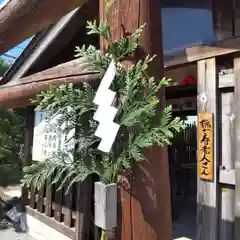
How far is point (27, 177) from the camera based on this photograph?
5.38 ft

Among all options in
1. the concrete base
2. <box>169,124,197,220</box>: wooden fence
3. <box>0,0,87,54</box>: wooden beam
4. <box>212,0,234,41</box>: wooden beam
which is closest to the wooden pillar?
<box>0,0,87,54</box>: wooden beam

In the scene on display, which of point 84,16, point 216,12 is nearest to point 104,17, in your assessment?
point 216,12

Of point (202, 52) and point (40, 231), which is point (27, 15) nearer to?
A: point (202, 52)

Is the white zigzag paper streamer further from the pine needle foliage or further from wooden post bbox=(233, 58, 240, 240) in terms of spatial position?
wooden post bbox=(233, 58, 240, 240)

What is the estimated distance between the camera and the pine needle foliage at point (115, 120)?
139 centimetres

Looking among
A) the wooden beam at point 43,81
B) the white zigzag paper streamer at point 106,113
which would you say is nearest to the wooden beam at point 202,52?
the wooden beam at point 43,81

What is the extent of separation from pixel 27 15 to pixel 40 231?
424 centimetres

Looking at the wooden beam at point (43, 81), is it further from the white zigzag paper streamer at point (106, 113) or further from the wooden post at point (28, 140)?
the wooden post at point (28, 140)

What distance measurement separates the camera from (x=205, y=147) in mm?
2906

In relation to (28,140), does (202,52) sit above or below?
above

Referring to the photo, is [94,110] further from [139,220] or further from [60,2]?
[60,2]

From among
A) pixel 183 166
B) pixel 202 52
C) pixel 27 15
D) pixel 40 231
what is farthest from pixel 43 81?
pixel 183 166

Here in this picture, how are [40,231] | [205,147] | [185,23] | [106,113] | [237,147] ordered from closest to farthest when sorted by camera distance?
[106,113]
[237,147]
[205,147]
[185,23]
[40,231]

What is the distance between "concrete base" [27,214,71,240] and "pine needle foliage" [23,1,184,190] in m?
3.40
